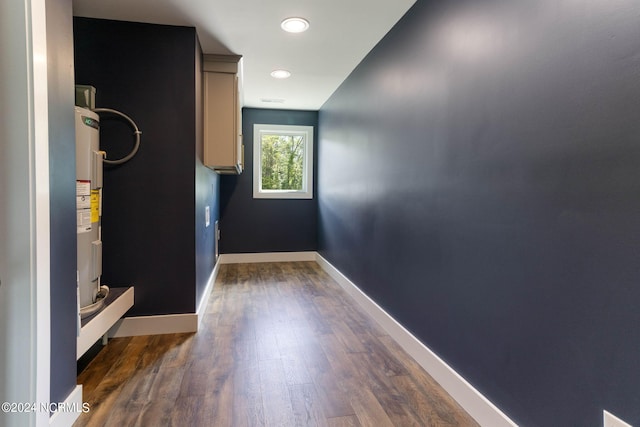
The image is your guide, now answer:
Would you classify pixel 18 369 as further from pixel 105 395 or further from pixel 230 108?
pixel 230 108

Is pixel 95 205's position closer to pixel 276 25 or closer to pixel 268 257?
pixel 276 25

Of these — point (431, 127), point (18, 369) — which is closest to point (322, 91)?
point (431, 127)

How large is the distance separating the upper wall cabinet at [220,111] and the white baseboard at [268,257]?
7.65ft

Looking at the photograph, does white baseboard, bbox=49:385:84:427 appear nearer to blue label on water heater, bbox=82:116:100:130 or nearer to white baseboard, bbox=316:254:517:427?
blue label on water heater, bbox=82:116:100:130

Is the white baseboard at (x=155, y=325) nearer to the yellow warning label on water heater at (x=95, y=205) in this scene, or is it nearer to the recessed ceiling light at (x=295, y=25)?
the yellow warning label on water heater at (x=95, y=205)

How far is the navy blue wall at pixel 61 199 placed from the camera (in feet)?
4.43

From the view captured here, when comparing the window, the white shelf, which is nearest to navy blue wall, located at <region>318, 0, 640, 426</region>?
the white shelf

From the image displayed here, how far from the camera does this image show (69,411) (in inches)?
58.8

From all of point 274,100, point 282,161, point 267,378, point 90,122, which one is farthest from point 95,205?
point 282,161

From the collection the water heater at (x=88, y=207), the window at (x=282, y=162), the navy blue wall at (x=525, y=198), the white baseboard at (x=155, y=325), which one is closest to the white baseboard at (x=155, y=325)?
the white baseboard at (x=155, y=325)

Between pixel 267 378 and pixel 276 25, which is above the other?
pixel 276 25

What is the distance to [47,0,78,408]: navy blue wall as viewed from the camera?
1.35 meters

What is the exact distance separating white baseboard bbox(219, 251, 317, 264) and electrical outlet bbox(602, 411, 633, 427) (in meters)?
4.29

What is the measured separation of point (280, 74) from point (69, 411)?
3.12 meters
